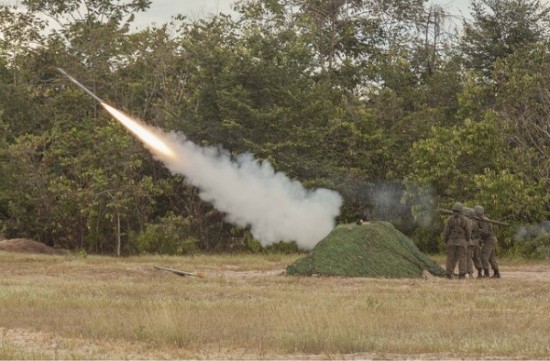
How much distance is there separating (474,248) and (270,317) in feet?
35.9

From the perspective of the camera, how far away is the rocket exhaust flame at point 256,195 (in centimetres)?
3117

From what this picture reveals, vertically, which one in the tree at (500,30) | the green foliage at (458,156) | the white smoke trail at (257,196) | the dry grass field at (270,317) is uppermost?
the tree at (500,30)

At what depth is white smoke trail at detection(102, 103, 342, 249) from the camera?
102ft

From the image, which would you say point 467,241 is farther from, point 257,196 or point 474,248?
point 257,196

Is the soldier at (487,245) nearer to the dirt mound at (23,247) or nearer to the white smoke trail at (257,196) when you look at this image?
the white smoke trail at (257,196)

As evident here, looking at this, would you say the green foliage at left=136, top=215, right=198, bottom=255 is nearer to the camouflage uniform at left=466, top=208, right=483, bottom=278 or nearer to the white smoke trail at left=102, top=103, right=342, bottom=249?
the white smoke trail at left=102, top=103, right=342, bottom=249

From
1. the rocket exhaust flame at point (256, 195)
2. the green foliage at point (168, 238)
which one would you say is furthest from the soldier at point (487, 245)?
the green foliage at point (168, 238)

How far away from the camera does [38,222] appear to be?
42.4 meters

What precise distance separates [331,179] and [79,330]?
23.8 meters

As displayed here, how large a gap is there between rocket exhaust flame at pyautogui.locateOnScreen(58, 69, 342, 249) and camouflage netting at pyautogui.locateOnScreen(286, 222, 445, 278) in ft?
20.0

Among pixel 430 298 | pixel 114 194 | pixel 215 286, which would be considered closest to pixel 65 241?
pixel 114 194

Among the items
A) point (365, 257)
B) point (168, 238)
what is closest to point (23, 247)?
point (168, 238)

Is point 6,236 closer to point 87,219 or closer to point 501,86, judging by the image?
point 87,219

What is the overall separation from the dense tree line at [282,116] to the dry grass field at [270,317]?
11.1 meters
